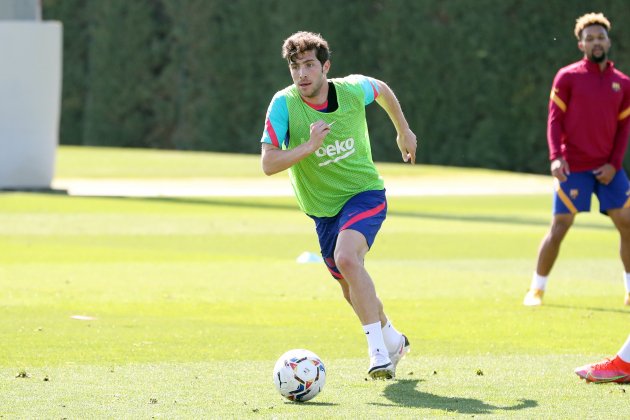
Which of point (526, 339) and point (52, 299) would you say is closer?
point (526, 339)

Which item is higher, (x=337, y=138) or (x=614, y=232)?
(x=337, y=138)

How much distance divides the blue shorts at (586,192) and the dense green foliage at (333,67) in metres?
18.0

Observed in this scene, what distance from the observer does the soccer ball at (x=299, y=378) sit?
7.61 meters

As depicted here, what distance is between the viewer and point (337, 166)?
8859mm

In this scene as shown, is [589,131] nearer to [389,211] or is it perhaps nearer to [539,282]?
[539,282]

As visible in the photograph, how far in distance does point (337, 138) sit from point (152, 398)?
6.83 ft

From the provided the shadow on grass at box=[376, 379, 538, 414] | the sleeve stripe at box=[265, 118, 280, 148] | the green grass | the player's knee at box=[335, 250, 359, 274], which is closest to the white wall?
the green grass

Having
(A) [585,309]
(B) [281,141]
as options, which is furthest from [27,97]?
(B) [281,141]

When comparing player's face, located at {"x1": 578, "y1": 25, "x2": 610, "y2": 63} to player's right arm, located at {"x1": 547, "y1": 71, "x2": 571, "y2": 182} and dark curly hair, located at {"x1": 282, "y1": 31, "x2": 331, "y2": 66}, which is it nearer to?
player's right arm, located at {"x1": 547, "y1": 71, "x2": 571, "y2": 182}

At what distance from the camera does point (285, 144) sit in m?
8.95

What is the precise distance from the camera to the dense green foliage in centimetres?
3148

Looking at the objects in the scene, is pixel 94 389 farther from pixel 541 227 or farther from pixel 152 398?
pixel 541 227

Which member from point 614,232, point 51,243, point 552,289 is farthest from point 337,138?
point 614,232

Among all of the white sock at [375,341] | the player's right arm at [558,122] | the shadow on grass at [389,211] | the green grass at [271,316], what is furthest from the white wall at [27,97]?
the white sock at [375,341]
